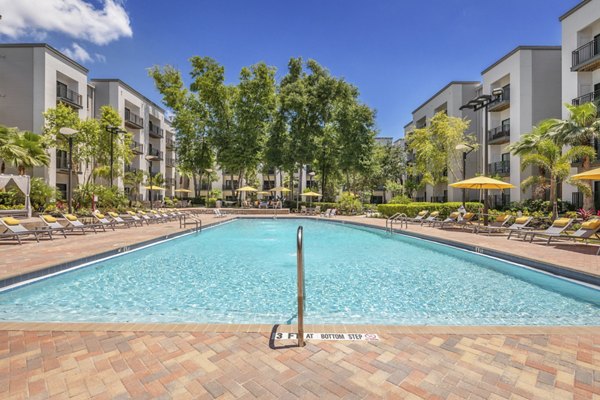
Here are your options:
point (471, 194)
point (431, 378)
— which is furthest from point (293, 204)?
point (431, 378)

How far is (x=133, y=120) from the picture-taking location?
3528 cm

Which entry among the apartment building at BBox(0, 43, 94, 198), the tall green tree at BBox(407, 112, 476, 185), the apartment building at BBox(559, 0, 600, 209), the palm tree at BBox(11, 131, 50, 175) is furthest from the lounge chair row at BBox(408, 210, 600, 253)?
the apartment building at BBox(0, 43, 94, 198)

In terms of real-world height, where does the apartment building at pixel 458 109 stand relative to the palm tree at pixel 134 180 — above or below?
above

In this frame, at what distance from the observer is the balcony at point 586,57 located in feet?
59.0

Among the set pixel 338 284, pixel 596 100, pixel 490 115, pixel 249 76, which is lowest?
pixel 338 284

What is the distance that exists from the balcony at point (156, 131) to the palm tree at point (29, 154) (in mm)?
19769

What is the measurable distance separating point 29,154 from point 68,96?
9663 millimetres

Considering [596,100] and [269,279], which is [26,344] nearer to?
[269,279]

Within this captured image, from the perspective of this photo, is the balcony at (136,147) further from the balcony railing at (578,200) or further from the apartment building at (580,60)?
the balcony railing at (578,200)

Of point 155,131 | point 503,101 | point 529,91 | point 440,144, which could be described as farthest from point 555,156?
point 155,131

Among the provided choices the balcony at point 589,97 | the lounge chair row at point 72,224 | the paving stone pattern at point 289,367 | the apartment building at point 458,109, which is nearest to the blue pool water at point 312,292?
the paving stone pattern at point 289,367

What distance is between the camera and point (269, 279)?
22.7ft

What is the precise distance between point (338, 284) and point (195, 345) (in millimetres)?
3970

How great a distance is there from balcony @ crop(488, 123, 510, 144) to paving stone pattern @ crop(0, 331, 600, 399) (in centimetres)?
2700
